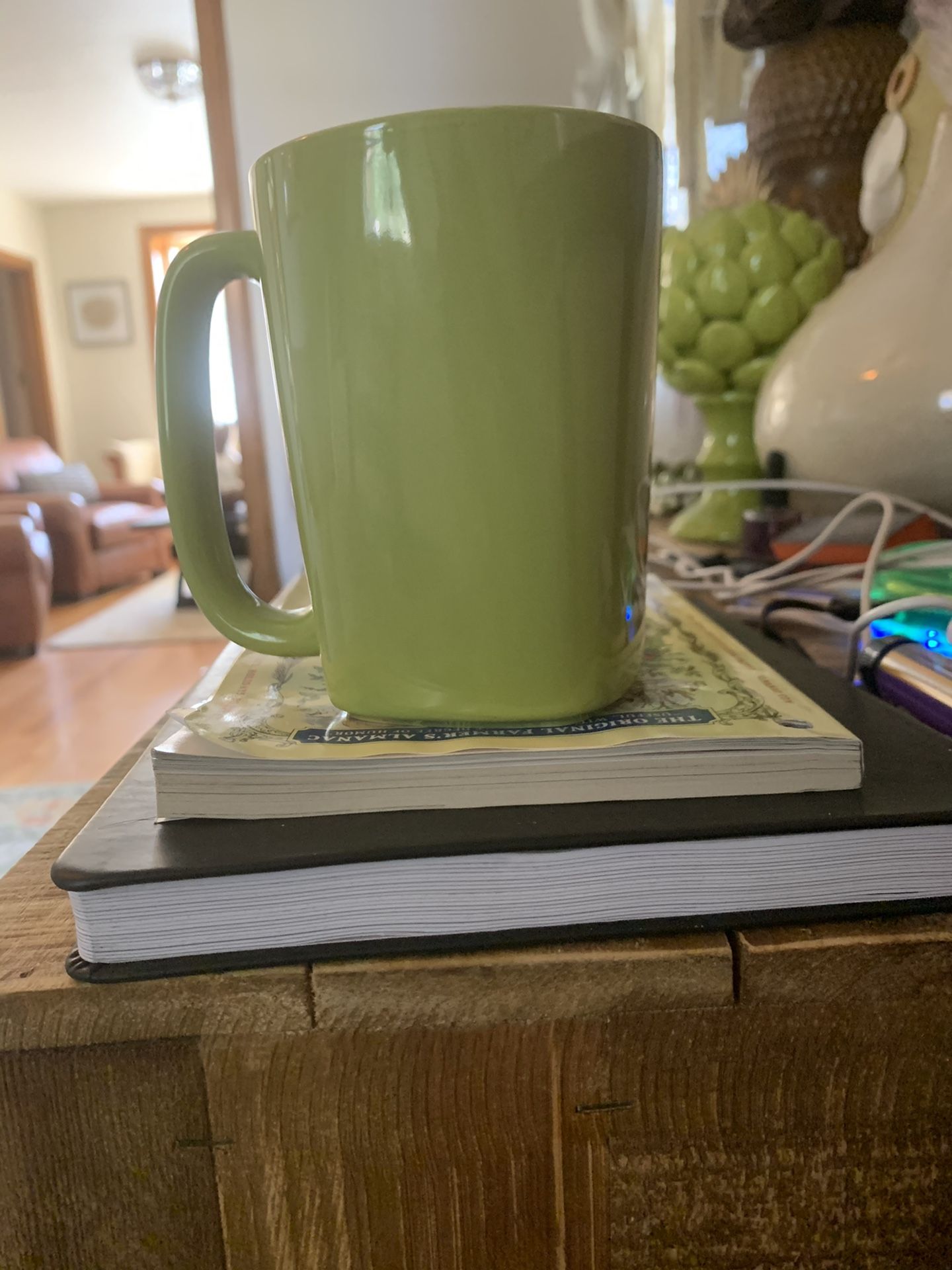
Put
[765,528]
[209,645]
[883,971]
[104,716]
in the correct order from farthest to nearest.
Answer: [209,645] → [104,716] → [765,528] → [883,971]

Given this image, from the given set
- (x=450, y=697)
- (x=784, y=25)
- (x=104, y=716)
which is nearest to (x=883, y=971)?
(x=450, y=697)

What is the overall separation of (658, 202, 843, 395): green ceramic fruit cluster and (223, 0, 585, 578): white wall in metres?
0.68

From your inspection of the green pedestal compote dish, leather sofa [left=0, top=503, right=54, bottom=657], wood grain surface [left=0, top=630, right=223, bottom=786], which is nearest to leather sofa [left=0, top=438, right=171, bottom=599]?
leather sofa [left=0, top=503, right=54, bottom=657]

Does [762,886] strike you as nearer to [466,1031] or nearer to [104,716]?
[466,1031]

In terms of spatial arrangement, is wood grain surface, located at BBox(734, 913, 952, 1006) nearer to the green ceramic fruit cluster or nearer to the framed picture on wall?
the green ceramic fruit cluster

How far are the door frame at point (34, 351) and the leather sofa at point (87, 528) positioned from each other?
1.40m

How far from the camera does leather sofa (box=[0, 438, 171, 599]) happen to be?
3.56 m

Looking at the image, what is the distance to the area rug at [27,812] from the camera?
135 cm

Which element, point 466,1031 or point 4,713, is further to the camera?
point 4,713

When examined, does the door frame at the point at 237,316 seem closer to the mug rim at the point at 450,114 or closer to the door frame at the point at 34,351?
the mug rim at the point at 450,114

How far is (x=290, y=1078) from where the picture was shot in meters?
0.24

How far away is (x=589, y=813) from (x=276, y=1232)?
6.0 inches

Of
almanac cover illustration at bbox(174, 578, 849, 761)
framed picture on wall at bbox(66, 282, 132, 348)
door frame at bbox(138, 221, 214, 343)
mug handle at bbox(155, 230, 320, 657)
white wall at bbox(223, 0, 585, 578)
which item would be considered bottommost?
almanac cover illustration at bbox(174, 578, 849, 761)

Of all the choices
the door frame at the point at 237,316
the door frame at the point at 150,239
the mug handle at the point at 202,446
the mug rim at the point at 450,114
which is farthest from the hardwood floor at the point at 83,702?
the door frame at the point at 150,239
